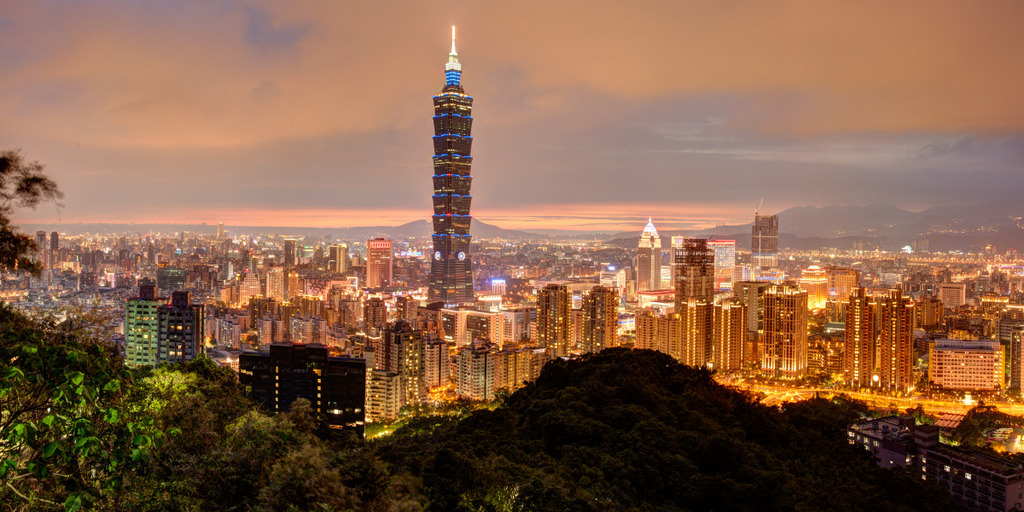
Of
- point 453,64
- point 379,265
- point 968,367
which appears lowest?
point 968,367

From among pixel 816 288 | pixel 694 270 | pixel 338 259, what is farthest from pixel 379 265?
pixel 816 288

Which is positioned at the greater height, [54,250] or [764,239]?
[764,239]

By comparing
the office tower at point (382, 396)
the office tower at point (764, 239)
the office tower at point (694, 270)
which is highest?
the office tower at point (764, 239)

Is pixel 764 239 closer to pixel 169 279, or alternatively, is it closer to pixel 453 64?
pixel 453 64

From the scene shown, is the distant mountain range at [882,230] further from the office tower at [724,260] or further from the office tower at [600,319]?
the office tower at [600,319]

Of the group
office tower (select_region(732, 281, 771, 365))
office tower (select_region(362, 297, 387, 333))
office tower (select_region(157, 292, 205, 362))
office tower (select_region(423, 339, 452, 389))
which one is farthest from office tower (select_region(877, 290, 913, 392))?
office tower (select_region(157, 292, 205, 362))

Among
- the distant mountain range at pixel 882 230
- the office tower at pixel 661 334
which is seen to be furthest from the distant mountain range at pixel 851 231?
the office tower at pixel 661 334

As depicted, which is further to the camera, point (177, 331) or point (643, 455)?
point (177, 331)
